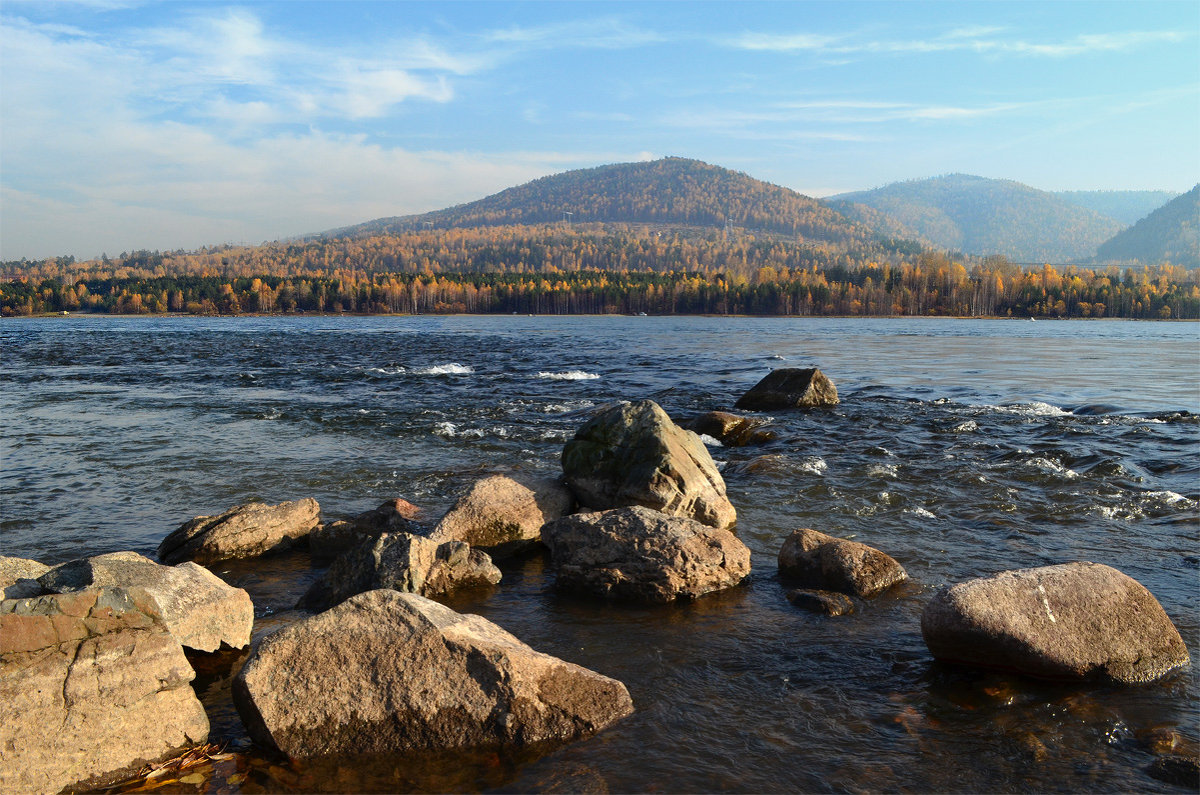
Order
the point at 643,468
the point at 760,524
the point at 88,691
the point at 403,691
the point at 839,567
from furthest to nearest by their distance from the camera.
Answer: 1. the point at 760,524
2. the point at 643,468
3. the point at 839,567
4. the point at 403,691
5. the point at 88,691

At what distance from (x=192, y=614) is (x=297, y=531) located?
12.1 ft

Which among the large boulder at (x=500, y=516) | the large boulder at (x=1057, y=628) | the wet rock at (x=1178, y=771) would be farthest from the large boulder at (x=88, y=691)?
the wet rock at (x=1178, y=771)

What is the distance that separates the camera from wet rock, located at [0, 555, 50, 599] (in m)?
6.19

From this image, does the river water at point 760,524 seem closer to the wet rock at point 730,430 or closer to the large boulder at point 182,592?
the large boulder at point 182,592

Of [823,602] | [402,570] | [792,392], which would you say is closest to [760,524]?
[823,602]

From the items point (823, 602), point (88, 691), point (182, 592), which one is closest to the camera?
point (88, 691)

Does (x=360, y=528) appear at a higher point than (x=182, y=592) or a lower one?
lower

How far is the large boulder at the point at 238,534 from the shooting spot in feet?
32.4

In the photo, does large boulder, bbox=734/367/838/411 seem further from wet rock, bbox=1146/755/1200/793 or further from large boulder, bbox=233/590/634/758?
large boulder, bbox=233/590/634/758

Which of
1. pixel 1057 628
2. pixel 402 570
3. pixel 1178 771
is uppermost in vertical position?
pixel 1057 628

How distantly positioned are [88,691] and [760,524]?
905 centimetres

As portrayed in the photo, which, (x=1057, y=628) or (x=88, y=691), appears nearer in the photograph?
(x=88, y=691)

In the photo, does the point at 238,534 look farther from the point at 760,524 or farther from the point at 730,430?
the point at 730,430

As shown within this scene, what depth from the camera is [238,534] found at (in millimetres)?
10078
